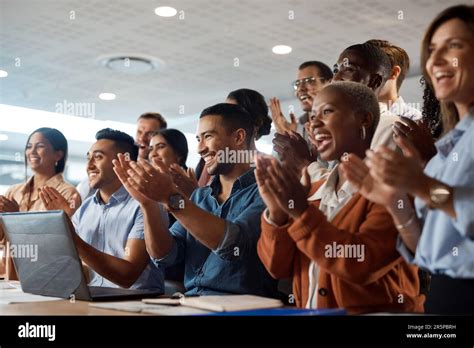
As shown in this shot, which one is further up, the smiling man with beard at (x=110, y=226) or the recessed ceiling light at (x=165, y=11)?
the recessed ceiling light at (x=165, y=11)

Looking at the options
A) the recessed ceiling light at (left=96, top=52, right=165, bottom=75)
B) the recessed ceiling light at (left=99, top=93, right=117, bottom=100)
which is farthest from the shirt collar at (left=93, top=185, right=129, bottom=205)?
the recessed ceiling light at (left=99, top=93, right=117, bottom=100)

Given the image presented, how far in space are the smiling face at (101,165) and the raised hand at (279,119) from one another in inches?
26.5

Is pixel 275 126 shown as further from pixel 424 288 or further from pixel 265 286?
pixel 424 288

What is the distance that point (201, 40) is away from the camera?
15.6ft

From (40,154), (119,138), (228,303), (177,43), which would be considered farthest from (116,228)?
(177,43)

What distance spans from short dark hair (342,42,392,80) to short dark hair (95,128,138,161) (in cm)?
102

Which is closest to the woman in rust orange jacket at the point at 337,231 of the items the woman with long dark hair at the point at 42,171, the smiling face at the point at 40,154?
the woman with long dark hair at the point at 42,171

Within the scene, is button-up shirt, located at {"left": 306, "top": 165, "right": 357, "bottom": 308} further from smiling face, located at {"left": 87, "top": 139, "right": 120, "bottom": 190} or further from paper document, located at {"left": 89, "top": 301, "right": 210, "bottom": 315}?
smiling face, located at {"left": 87, "top": 139, "right": 120, "bottom": 190}

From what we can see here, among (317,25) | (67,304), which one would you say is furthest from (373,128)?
(317,25)

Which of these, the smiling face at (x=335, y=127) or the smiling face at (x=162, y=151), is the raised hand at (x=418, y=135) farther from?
the smiling face at (x=162, y=151)

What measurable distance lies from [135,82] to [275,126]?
11.4ft

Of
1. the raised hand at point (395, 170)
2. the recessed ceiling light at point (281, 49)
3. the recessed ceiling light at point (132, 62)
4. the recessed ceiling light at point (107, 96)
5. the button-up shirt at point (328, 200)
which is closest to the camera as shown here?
the raised hand at point (395, 170)

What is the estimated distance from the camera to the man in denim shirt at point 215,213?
190cm
